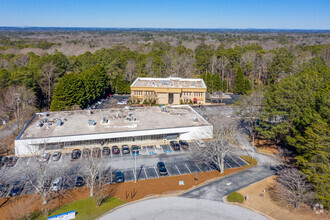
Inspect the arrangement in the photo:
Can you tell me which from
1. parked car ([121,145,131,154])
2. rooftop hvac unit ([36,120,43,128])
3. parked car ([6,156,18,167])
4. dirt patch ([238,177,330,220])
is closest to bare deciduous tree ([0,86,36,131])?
rooftop hvac unit ([36,120,43,128])

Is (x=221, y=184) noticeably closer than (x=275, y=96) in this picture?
Yes

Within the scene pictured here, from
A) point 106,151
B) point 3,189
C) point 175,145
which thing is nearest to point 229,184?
point 175,145

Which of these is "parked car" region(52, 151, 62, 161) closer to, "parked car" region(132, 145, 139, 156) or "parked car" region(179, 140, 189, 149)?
"parked car" region(132, 145, 139, 156)

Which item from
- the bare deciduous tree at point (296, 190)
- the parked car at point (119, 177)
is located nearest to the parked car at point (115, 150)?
the parked car at point (119, 177)

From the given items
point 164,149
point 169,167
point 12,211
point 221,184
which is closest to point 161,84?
point 164,149

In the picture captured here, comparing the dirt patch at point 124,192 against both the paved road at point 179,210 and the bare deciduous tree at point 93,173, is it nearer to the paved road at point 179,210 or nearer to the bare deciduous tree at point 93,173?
the bare deciduous tree at point 93,173

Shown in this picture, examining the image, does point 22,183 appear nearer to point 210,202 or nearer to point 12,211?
point 12,211
